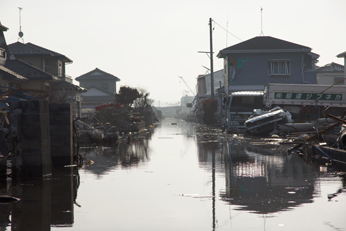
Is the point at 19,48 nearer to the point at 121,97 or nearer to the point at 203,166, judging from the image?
the point at 121,97

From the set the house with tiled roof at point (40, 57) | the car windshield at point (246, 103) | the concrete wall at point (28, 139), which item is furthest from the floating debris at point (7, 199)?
the house with tiled roof at point (40, 57)

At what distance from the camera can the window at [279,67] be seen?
46847mm

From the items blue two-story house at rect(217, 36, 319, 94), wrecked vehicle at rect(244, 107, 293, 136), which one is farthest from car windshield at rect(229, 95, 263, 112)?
blue two-story house at rect(217, 36, 319, 94)

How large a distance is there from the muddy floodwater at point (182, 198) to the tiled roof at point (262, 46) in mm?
34901

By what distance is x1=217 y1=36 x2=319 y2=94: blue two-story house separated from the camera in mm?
46625

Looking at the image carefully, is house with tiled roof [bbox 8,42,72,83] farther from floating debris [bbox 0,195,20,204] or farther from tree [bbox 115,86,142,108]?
floating debris [bbox 0,195,20,204]

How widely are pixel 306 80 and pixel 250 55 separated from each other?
19.8 ft

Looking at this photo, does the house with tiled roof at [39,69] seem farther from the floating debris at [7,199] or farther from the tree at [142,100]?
the floating debris at [7,199]

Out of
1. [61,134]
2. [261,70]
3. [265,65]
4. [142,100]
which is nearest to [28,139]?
[61,134]

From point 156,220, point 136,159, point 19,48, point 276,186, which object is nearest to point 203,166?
point 136,159

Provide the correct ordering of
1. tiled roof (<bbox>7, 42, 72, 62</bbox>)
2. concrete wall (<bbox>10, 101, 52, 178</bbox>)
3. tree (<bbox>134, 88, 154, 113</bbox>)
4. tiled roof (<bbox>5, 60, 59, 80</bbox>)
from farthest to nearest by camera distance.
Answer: tree (<bbox>134, 88, 154, 113</bbox>) → tiled roof (<bbox>7, 42, 72, 62</bbox>) → tiled roof (<bbox>5, 60, 59, 80</bbox>) → concrete wall (<bbox>10, 101, 52, 178</bbox>)

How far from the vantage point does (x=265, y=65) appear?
154 ft

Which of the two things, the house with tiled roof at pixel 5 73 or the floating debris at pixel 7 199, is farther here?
the house with tiled roof at pixel 5 73

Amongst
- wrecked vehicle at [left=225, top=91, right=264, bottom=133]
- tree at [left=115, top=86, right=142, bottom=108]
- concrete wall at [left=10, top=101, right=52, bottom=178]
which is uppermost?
tree at [left=115, top=86, right=142, bottom=108]
